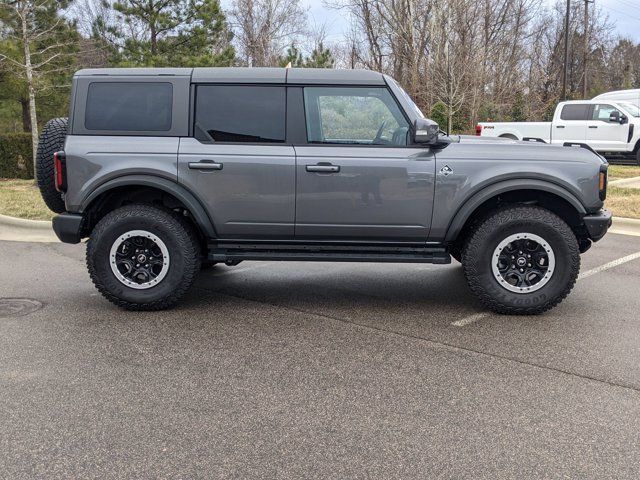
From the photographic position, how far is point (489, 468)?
284cm

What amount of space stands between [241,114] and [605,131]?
51.1 feet

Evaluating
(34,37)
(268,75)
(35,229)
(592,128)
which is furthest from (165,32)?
(268,75)

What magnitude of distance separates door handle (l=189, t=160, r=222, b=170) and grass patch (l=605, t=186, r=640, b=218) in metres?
7.18

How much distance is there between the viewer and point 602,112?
18031 millimetres

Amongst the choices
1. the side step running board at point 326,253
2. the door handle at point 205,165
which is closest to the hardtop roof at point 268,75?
the door handle at point 205,165

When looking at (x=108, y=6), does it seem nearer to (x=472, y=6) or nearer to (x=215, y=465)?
(x=472, y=6)

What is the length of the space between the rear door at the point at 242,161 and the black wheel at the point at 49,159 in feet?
4.12

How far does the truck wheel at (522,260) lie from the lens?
505 cm

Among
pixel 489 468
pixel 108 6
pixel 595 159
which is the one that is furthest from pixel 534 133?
pixel 489 468

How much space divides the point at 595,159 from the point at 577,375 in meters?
→ 2.01

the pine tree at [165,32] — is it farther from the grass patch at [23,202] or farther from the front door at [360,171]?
the front door at [360,171]

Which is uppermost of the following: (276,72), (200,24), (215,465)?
(200,24)

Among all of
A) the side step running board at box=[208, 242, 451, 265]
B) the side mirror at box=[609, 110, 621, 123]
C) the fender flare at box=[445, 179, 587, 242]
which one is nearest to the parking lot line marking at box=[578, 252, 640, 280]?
the fender flare at box=[445, 179, 587, 242]

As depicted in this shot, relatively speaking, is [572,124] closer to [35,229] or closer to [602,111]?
[602,111]
